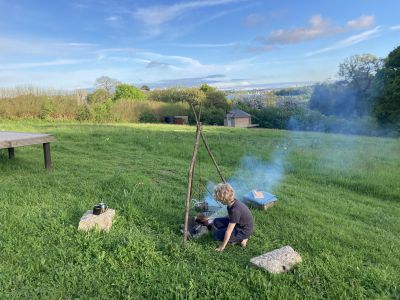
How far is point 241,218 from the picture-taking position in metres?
3.81

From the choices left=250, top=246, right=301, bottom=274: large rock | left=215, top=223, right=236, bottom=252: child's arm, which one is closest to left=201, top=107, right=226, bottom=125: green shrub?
left=215, top=223, right=236, bottom=252: child's arm

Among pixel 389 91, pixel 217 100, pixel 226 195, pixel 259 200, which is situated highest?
pixel 389 91

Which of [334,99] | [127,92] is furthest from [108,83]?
[334,99]

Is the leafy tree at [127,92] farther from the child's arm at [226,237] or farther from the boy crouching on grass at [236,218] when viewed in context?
the child's arm at [226,237]

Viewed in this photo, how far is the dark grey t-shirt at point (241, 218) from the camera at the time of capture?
3.75 m

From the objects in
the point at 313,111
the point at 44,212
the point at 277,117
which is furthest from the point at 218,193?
the point at 277,117

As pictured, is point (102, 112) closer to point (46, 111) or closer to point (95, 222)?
point (46, 111)

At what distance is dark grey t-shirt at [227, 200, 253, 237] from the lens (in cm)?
375

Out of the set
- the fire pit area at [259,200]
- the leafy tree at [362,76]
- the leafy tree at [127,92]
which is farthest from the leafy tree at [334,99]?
the leafy tree at [127,92]

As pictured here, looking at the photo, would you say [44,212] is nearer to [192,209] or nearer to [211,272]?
[192,209]

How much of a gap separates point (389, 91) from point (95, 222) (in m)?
23.8

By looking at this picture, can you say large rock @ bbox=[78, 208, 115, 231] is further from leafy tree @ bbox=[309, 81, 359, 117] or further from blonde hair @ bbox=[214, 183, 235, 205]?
leafy tree @ bbox=[309, 81, 359, 117]

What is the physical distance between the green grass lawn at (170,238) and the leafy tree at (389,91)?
17.3m

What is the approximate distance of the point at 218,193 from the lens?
3838mm
